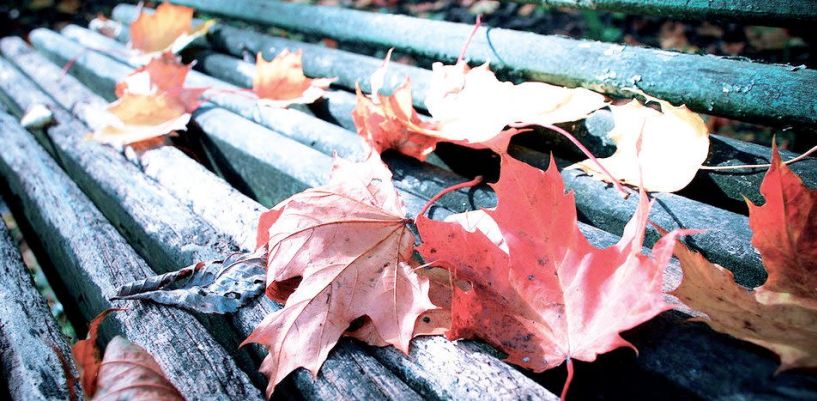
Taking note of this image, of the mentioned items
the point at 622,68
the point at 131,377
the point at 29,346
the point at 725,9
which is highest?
the point at 725,9

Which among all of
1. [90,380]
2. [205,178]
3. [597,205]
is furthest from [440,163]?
[90,380]

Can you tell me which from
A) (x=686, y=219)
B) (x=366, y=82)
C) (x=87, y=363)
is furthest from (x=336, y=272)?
(x=366, y=82)

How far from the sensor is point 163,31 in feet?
7.28

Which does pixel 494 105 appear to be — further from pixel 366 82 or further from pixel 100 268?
pixel 100 268

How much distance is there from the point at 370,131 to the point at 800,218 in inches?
31.3

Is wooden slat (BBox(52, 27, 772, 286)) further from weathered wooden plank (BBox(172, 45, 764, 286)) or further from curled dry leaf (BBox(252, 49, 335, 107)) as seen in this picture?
curled dry leaf (BBox(252, 49, 335, 107))

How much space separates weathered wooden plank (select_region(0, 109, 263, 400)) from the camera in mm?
806

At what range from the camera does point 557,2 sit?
147 centimetres

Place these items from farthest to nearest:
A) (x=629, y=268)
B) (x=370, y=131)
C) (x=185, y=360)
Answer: (x=370, y=131)
(x=185, y=360)
(x=629, y=268)

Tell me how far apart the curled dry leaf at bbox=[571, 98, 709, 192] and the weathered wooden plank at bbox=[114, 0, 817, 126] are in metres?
0.20

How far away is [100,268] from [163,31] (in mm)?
1450

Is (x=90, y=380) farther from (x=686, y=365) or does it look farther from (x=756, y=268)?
(x=756, y=268)

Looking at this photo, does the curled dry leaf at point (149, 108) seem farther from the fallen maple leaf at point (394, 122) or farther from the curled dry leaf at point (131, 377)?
the curled dry leaf at point (131, 377)

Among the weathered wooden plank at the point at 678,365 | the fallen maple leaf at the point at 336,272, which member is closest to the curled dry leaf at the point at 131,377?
the fallen maple leaf at the point at 336,272
